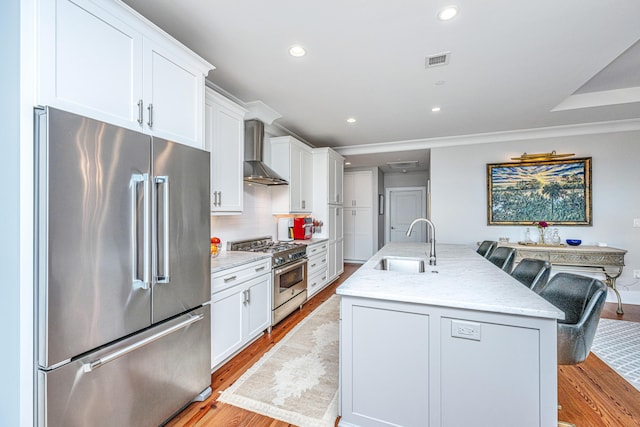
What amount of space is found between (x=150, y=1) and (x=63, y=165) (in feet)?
4.25

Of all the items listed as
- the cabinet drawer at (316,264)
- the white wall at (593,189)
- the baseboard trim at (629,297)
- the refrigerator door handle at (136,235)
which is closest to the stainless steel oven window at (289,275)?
the cabinet drawer at (316,264)

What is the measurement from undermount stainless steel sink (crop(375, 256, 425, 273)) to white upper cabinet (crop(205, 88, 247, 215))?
61.9 inches

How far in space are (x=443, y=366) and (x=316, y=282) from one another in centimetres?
304

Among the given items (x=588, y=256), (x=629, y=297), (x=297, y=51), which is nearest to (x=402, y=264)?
(x=297, y=51)

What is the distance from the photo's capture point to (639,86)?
3301 millimetres

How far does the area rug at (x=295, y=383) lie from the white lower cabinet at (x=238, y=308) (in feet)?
0.83

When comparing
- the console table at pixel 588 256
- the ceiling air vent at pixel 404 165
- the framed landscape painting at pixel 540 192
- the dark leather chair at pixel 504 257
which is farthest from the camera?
the ceiling air vent at pixel 404 165

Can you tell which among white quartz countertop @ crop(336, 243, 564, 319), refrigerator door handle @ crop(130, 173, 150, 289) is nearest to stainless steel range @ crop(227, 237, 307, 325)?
white quartz countertop @ crop(336, 243, 564, 319)

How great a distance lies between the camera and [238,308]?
2475mm

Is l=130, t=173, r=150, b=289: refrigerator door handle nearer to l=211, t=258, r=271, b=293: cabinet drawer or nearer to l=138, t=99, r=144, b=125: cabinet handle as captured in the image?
l=138, t=99, r=144, b=125: cabinet handle

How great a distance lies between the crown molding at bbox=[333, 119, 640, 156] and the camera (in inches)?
163

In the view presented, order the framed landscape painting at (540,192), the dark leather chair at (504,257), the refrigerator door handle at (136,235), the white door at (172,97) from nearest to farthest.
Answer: the refrigerator door handle at (136,235) < the white door at (172,97) < the dark leather chair at (504,257) < the framed landscape painting at (540,192)

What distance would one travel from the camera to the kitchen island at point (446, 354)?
4.14 feet

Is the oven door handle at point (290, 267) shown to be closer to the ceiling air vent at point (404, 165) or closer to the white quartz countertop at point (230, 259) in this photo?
the white quartz countertop at point (230, 259)
